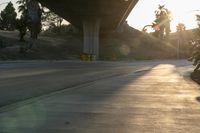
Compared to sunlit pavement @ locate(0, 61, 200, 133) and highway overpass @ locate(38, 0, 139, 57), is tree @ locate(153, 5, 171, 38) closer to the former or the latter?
highway overpass @ locate(38, 0, 139, 57)

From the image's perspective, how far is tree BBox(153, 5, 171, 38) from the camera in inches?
6570

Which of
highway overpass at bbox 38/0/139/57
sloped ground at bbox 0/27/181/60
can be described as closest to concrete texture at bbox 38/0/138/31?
highway overpass at bbox 38/0/139/57

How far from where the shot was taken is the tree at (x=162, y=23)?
167 metres

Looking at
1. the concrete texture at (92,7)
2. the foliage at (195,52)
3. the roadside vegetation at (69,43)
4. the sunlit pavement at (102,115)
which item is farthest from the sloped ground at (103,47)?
the sunlit pavement at (102,115)

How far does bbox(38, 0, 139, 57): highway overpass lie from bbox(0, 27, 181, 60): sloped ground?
5.48 meters

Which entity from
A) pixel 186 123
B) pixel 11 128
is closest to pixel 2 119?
pixel 11 128

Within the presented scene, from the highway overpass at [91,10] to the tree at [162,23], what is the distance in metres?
78.4

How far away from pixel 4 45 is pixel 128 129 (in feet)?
253

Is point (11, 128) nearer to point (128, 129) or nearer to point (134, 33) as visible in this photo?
point (128, 129)

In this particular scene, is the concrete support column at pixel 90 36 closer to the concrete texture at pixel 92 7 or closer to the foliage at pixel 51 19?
the concrete texture at pixel 92 7

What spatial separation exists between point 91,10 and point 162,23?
9695 cm

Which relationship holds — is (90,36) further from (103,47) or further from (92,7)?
(103,47)

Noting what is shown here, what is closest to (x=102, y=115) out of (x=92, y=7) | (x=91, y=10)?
(x=92, y=7)

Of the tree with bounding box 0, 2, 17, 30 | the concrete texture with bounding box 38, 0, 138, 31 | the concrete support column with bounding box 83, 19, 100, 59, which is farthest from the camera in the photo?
the tree with bounding box 0, 2, 17, 30
